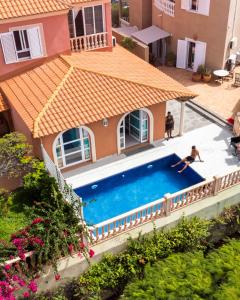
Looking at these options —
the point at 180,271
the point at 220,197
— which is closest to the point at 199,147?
the point at 220,197

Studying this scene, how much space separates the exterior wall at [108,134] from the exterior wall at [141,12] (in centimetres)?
1803

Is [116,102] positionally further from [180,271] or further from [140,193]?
[180,271]

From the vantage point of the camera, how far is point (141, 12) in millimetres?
37844

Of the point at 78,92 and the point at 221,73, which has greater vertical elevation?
the point at 78,92

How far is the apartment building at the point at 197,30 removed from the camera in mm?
30547

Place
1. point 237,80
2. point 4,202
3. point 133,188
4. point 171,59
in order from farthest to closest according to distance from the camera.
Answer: point 171,59
point 237,80
point 133,188
point 4,202

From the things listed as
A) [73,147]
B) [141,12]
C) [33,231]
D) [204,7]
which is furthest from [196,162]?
[141,12]

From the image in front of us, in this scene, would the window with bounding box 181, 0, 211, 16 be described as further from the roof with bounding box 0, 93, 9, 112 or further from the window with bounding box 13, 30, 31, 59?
the roof with bounding box 0, 93, 9, 112

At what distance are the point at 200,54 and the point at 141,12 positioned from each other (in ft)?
28.4

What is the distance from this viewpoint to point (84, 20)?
24547mm

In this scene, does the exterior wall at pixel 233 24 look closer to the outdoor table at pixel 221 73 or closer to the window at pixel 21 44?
the outdoor table at pixel 221 73

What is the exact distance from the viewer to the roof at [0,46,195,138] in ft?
66.0

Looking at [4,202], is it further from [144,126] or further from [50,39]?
[50,39]

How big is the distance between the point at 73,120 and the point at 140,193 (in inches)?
213
